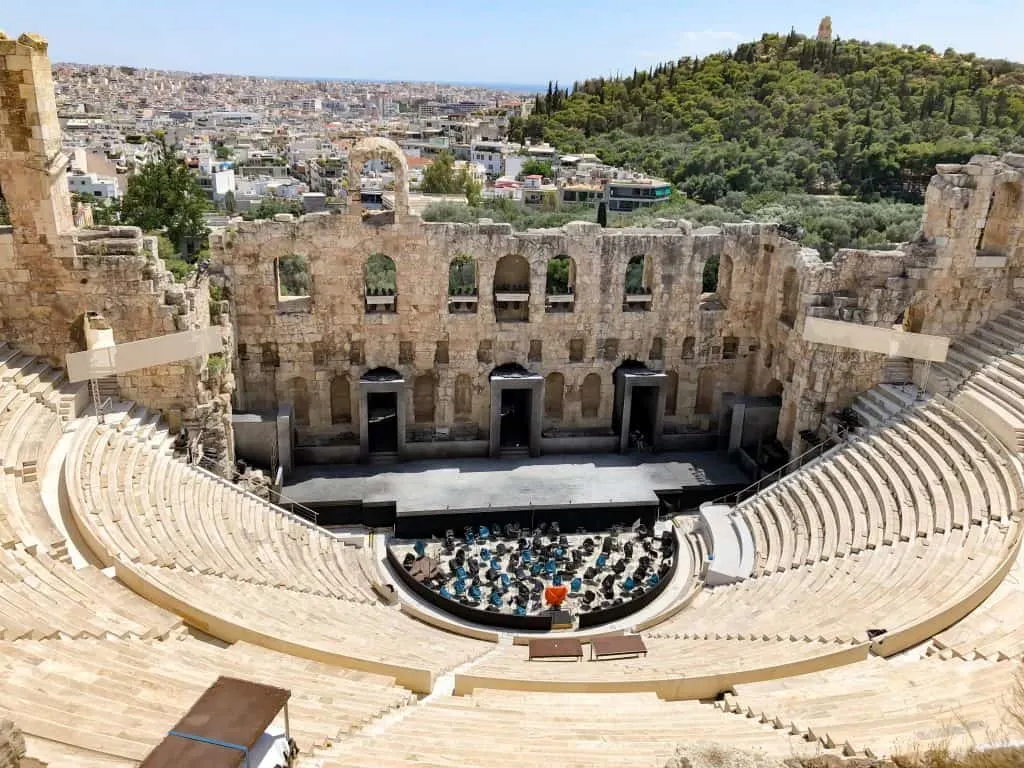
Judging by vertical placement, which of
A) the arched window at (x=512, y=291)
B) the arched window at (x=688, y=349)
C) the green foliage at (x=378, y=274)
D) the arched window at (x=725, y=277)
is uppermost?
the arched window at (x=725, y=277)

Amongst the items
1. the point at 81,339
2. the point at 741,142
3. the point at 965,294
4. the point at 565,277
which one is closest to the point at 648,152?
the point at 741,142

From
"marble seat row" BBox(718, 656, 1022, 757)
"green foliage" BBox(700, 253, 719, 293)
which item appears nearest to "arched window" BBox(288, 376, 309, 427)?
"marble seat row" BBox(718, 656, 1022, 757)

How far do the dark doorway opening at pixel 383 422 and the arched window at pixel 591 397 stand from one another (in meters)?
5.96

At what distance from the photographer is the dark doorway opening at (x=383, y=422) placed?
967 inches

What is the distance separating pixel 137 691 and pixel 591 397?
18344 mm

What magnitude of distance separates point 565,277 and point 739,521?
76.1 feet

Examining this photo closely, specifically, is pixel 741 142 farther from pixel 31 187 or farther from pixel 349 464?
pixel 31 187

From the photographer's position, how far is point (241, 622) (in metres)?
12.0

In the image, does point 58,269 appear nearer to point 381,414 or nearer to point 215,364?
point 215,364

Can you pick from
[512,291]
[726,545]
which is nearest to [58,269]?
[512,291]

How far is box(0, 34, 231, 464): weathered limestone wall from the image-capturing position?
690 inches

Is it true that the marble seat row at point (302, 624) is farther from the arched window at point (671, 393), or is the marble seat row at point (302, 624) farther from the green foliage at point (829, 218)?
the green foliage at point (829, 218)

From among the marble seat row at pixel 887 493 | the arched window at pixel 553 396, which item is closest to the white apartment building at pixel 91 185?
the arched window at pixel 553 396

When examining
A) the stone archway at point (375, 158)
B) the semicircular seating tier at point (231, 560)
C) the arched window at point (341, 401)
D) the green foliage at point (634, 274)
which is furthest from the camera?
the green foliage at point (634, 274)
